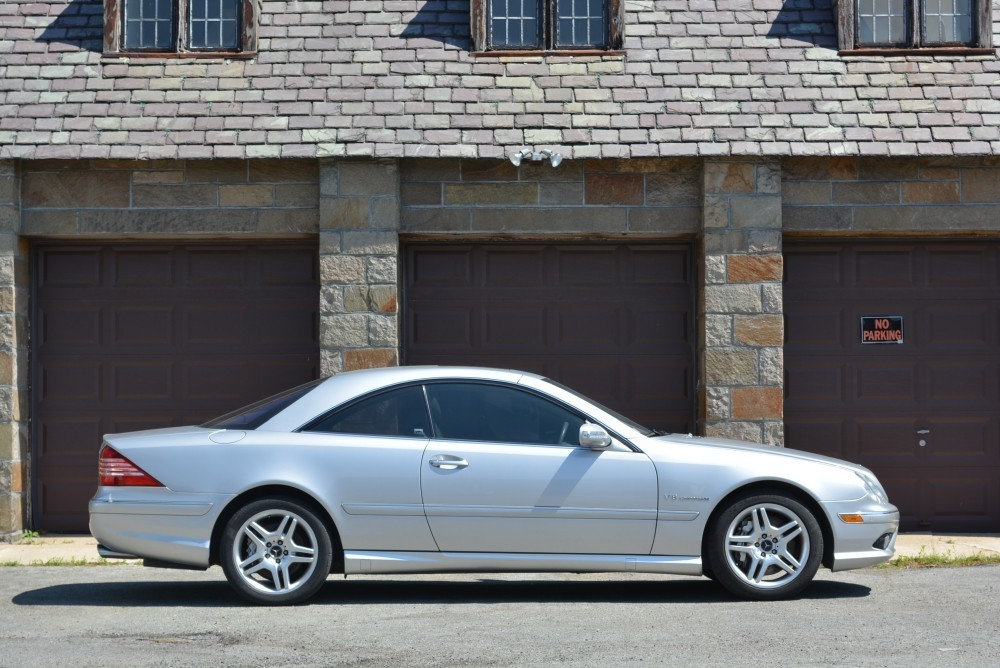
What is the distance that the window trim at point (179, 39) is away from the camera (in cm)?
1209

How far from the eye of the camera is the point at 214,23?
12.3 m

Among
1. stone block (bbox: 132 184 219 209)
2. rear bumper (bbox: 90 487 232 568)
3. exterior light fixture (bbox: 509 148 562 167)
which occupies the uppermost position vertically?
exterior light fixture (bbox: 509 148 562 167)

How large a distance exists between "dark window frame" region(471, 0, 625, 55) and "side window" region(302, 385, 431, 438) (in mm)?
4753

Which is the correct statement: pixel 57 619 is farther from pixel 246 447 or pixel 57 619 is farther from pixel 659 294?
pixel 659 294

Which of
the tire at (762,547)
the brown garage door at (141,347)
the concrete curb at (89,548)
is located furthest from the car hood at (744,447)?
the brown garage door at (141,347)

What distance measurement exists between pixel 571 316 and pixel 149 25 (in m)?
4.57

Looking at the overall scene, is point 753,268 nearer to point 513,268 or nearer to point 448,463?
point 513,268

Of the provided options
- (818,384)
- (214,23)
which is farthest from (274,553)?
(214,23)

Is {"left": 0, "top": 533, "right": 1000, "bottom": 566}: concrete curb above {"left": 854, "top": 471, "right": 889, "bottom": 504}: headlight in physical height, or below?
below

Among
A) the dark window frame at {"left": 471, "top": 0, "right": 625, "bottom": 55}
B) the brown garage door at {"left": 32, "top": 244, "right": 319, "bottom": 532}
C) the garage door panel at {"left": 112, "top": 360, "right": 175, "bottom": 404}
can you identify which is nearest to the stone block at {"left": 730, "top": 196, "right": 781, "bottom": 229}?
the dark window frame at {"left": 471, "top": 0, "right": 625, "bottom": 55}

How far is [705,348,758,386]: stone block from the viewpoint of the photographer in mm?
11539

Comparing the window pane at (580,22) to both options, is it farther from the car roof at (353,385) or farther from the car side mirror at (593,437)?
the car side mirror at (593,437)

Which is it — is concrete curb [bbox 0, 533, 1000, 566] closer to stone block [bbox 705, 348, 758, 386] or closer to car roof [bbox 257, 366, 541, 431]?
stone block [bbox 705, 348, 758, 386]

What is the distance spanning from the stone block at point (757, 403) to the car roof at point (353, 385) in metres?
3.58
